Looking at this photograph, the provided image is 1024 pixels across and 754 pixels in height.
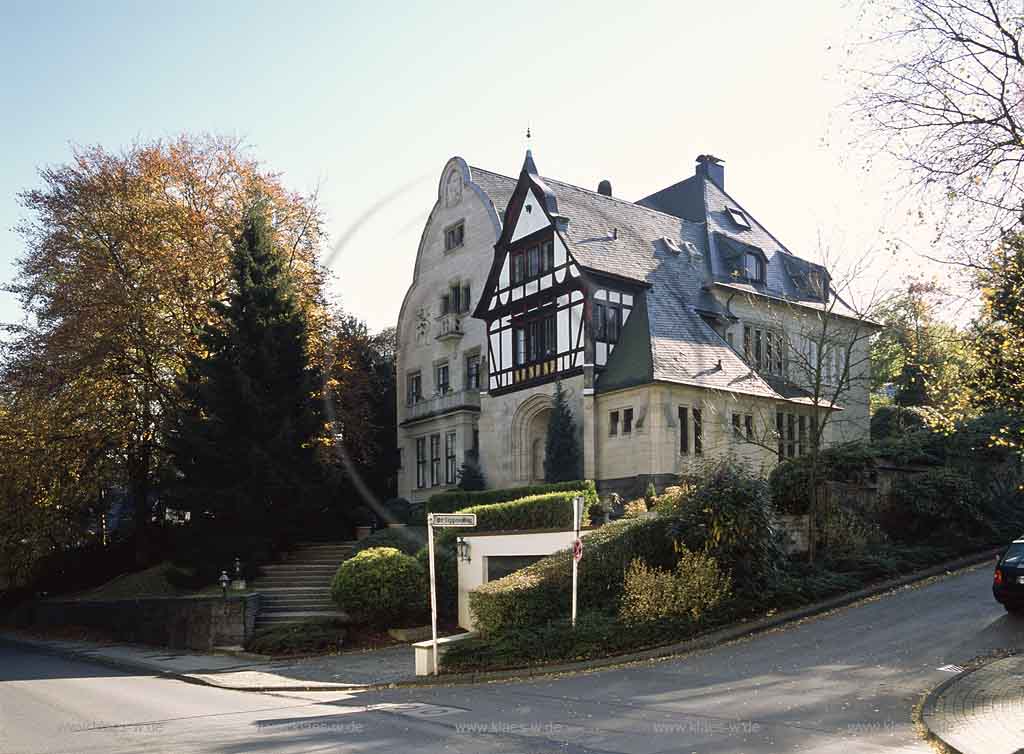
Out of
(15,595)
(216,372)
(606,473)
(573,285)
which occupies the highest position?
(573,285)

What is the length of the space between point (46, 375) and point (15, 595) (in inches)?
537

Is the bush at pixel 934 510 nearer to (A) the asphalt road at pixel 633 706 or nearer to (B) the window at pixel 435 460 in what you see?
(A) the asphalt road at pixel 633 706

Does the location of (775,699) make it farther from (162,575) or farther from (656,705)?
(162,575)

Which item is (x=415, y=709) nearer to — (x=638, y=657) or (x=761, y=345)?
(x=638, y=657)

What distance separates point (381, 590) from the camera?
968 inches

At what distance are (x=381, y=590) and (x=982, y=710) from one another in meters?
16.0

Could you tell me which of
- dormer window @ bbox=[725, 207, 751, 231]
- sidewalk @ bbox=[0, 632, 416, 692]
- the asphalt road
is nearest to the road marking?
the asphalt road

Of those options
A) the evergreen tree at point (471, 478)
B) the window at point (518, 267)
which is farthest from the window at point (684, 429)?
the evergreen tree at point (471, 478)

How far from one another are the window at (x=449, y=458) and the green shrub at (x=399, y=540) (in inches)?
333

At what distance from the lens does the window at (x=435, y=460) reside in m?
43.5

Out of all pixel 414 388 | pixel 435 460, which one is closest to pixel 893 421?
pixel 435 460

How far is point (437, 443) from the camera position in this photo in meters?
43.9

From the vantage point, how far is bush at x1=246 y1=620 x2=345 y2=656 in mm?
24359

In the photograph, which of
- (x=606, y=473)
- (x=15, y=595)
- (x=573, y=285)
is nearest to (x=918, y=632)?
(x=606, y=473)
